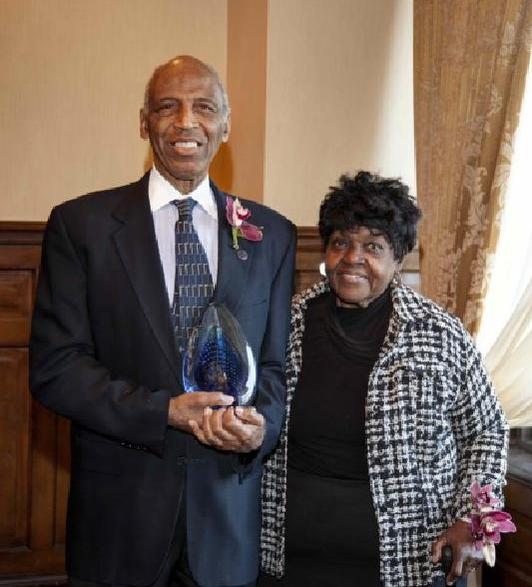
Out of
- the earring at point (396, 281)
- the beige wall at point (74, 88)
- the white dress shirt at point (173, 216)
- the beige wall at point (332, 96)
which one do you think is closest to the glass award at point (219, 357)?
the white dress shirt at point (173, 216)

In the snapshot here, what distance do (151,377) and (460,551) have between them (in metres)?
0.71

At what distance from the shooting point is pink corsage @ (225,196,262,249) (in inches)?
73.5

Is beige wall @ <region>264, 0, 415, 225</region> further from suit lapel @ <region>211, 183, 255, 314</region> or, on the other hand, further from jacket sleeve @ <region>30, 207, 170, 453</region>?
jacket sleeve @ <region>30, 207, 170, 453</region>

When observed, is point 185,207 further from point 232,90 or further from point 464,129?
point 232,90

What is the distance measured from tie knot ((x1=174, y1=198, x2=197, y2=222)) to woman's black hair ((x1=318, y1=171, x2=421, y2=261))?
347mm

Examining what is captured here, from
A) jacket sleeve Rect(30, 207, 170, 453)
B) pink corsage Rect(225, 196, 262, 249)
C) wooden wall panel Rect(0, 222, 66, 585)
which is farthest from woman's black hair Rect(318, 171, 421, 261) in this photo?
wooden wall panel Rect(0, 222, 66, 585)

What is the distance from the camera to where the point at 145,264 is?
1.78m

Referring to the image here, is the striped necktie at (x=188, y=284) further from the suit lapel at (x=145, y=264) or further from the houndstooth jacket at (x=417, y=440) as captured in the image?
the houndstooth jacket at (x=417, y=440)

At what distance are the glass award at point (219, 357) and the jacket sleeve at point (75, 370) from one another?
3.2 inches

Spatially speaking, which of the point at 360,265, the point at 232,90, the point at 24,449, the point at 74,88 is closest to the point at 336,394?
the point at 360,265

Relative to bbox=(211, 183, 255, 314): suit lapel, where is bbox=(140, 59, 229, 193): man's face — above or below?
above

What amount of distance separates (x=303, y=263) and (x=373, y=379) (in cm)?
116

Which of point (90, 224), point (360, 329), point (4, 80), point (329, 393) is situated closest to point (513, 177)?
point (360, 329)

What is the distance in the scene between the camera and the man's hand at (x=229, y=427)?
64.5 inches
